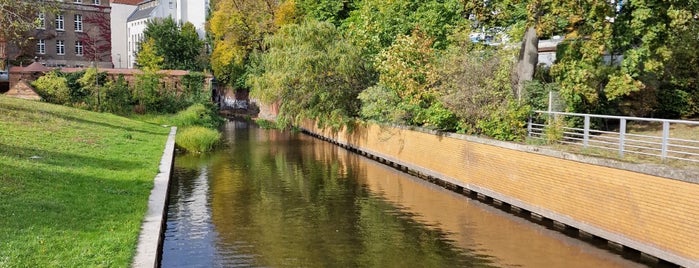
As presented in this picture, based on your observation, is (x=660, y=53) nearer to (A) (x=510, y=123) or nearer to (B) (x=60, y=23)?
(A) (x=510, y=123)

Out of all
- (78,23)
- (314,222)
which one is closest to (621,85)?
(314,222)

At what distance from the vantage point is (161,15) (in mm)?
86250

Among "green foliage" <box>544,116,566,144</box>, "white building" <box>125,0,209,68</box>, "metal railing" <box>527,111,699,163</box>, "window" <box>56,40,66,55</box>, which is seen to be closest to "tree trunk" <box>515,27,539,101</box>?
"metal railing" <box>527,111,699,163</box>

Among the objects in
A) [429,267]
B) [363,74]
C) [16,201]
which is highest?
[363,74]

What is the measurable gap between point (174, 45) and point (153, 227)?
60.4m

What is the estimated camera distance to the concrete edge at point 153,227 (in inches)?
396

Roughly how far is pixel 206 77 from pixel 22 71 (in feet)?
47.7

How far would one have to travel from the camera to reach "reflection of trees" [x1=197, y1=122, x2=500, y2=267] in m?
12.5

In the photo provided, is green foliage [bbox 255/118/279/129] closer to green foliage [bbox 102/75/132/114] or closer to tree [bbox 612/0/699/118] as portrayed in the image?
green foliage [bbox 102/75/132/114]

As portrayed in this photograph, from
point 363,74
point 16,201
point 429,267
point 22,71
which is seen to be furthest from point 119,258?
point 22,71

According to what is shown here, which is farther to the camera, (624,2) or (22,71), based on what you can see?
(22,71)

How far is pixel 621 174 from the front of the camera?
12852mm

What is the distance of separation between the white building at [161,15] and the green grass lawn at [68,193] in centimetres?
5889

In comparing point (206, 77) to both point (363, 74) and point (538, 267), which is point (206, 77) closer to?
point (363, 74)
